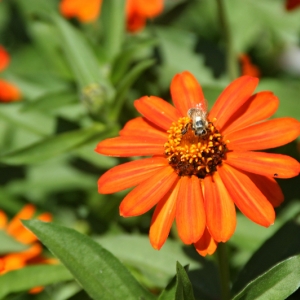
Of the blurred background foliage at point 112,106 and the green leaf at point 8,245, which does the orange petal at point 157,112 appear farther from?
the green leaf at point 8,245

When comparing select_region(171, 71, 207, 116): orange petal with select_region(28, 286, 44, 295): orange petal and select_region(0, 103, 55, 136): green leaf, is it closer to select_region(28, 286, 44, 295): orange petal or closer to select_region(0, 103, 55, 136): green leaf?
select_region(28, 286, 44, 295): orange petal

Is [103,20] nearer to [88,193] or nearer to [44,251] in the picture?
[88,193]

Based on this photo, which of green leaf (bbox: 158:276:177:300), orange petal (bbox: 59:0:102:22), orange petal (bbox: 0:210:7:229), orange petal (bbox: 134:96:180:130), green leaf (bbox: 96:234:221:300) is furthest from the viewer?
orange petal (bbox: 59:0:102:22)

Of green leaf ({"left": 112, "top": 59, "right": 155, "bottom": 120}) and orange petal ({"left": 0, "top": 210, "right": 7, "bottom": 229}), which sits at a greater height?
green leaf ({"left": 112, "top": 59, "right": 155, "bottom": 120})

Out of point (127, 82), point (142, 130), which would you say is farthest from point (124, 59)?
point (142, 130)

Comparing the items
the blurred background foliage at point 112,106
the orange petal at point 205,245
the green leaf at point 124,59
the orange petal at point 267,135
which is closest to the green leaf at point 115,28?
the blurred background foliage at point 112,106

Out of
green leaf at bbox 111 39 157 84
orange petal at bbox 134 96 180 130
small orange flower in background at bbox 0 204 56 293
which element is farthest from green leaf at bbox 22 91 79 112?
orange petal at bbox 134 96 180 130
